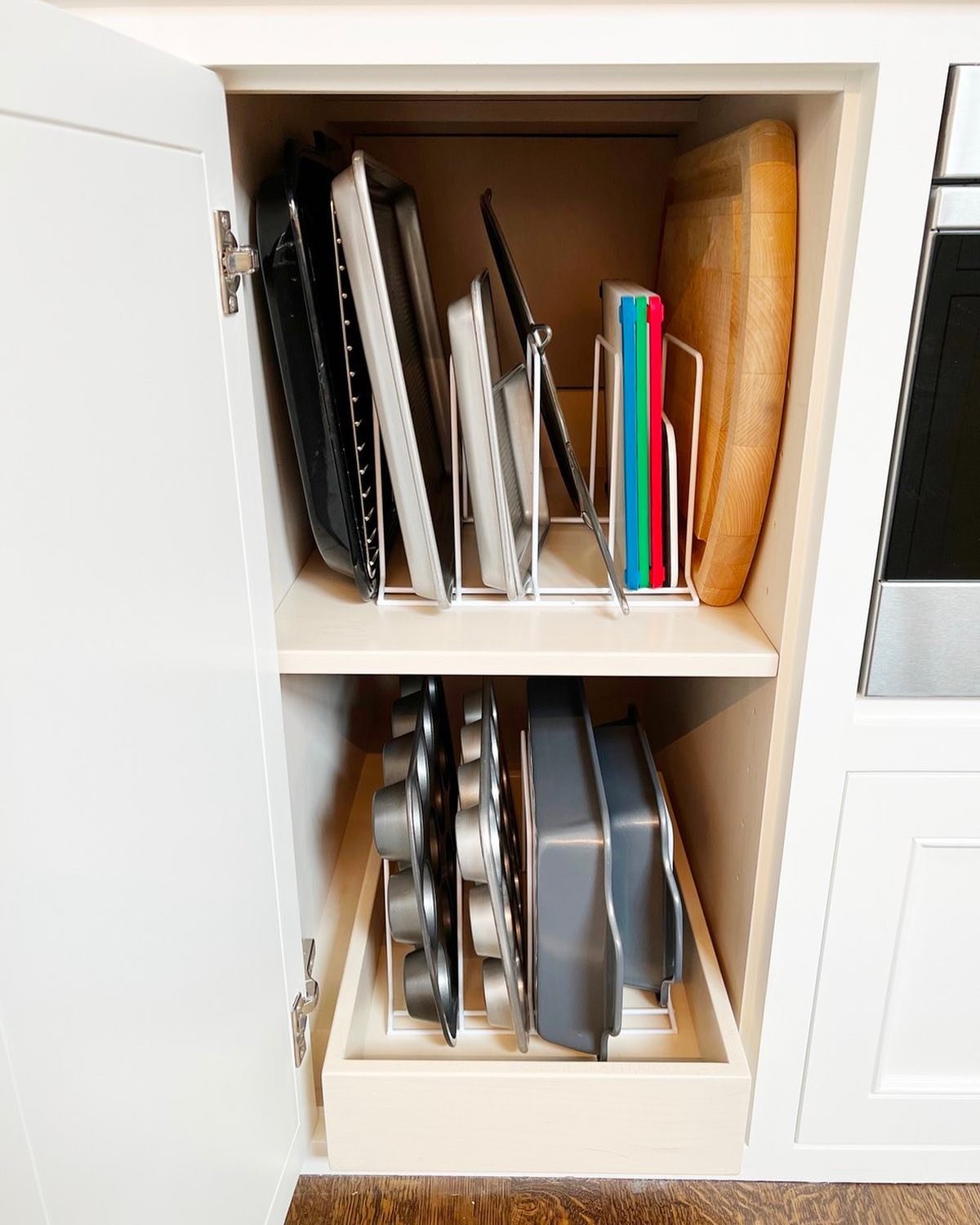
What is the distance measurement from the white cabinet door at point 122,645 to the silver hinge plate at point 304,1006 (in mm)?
126

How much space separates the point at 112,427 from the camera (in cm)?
46

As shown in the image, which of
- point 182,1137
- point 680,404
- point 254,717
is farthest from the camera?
point 680,404

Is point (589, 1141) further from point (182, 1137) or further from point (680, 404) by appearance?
point (680, 404)

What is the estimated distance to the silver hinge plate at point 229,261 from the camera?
0.60 m

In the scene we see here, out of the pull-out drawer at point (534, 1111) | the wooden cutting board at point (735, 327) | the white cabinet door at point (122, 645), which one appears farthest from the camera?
the pull-out drawer at point (534, 1111)

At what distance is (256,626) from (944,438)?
1.64ft

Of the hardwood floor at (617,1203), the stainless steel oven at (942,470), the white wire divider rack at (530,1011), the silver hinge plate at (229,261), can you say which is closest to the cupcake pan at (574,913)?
the white wire divider rack at (530,1011)

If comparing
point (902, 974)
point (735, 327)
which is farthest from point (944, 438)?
point (902, 974)

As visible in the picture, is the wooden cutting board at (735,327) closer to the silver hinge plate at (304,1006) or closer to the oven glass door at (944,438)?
the oven glass door at (944,438)

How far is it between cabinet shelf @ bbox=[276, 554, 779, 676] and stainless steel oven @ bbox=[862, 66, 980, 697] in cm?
10

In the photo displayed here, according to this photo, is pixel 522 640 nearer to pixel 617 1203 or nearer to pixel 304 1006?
pixel 304 1006

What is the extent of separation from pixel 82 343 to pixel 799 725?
56 cm

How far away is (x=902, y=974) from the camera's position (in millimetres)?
821

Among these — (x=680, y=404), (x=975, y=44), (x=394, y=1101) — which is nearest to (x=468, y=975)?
(x=394, y=1101)
